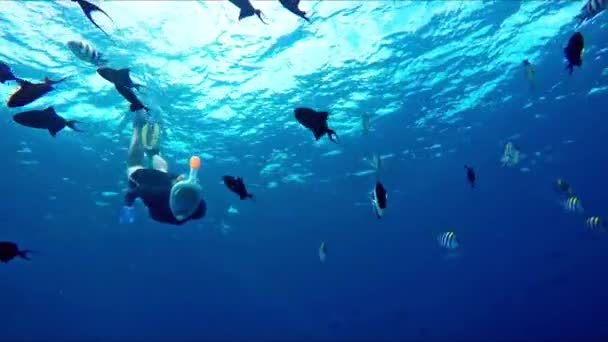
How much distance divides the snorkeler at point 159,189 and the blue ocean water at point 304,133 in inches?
321

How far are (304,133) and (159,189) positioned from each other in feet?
58.3

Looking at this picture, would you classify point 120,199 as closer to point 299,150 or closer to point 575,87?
point 299,150

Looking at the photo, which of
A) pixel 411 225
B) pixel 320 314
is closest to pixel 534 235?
pixel 411 225

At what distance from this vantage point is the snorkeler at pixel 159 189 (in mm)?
4629

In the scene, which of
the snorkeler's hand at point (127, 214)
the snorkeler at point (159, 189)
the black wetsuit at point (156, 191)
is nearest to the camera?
the snorkeler at point (159, 189)

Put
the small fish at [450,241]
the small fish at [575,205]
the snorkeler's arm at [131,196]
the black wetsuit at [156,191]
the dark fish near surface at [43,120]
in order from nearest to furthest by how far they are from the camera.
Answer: the dark fish near surface at [43,120], the black wetsuit at [156,191], the snorkeler's arm at [131,196], the small fish at [450,241], the small fish at [575,205]

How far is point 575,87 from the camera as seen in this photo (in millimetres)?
22484

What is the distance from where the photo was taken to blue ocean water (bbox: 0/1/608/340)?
585 inches

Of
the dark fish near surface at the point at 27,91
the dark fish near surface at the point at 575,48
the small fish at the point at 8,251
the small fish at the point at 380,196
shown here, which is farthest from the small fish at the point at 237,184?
the dark fish near surface at the point at 575,48

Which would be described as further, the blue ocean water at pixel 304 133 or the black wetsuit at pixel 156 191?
the blue ocean water at pixel 304 133

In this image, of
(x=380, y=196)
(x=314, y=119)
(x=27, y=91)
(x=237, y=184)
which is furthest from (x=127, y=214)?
(x=380, y=196)

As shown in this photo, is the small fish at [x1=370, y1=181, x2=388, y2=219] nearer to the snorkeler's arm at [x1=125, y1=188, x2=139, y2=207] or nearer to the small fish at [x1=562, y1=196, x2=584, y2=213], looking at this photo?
the snorkeler's arm at [x1=125, y1=188, x2=139, y2=207]

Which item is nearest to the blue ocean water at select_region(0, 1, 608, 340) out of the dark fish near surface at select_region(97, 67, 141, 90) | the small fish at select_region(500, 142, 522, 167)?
the small fish at select_region(500, 142, 522, 167)

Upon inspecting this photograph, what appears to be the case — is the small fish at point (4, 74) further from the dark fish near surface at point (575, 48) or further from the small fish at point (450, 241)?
the small fish at point (450, 241)
